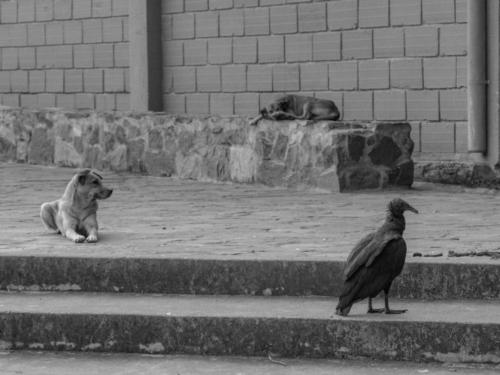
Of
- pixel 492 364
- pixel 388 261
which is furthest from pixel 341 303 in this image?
pixel 492 364

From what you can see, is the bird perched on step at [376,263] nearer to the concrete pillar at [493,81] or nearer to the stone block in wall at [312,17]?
the concrete pillar at [493,81]

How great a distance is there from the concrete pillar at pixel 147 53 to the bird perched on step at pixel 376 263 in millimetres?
8868

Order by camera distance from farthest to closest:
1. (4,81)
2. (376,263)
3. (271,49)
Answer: (4,81)
(271,49)
(376,263)

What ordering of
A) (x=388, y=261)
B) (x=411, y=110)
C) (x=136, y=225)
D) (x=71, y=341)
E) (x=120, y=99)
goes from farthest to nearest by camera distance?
(x=120, y=99), (x=411, y=110), (x=136, y=225), (x=71, y=341), (x=388, y=261)

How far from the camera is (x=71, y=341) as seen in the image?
6359mm

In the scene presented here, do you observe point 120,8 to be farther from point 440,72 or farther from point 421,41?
point 440,72

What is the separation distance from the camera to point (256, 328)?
6.14m

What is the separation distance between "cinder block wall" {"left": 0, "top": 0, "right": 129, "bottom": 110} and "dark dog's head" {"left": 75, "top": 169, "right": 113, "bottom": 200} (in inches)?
269

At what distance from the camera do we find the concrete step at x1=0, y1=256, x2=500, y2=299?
6.52 meters

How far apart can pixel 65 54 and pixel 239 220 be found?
24.1 feet

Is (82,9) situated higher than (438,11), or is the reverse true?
(82,9)

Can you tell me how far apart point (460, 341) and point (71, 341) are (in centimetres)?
198

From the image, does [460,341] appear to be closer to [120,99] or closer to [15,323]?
[15,323]

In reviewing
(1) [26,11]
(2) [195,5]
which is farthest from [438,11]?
(1) [26,11]
